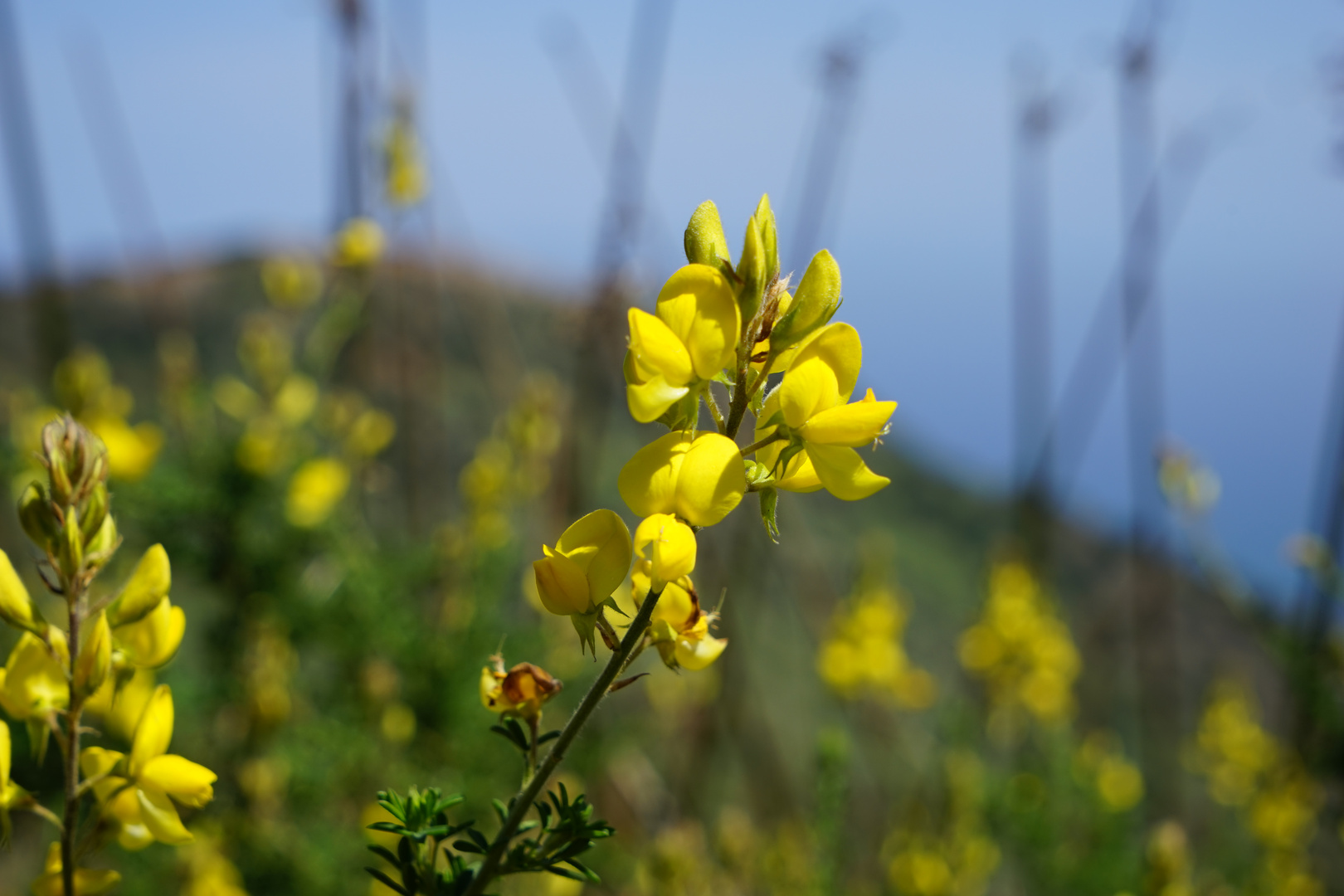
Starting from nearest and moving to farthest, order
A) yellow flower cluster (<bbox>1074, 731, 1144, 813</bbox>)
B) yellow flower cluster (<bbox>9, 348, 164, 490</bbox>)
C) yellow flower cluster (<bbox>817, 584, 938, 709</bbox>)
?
yellow flower cluster (<bbox>9, 348, 164, 490</bbox>)
yellow flower cluster (<bbox>817, 584, 938, 709</bbox>)
yellow flower cluster (<bbox>1074, 731, 1144, 813</bbox>)

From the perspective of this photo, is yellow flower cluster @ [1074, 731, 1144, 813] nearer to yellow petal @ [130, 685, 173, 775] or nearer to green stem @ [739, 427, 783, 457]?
green stem @ [739, 427, 783, 457]

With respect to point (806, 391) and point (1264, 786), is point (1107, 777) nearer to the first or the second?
point (1264, 786)

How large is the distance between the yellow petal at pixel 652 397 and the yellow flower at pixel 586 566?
71 mm

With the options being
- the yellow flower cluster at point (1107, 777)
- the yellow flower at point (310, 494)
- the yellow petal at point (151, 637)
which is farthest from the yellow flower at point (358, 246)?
the yellow flower cluster at point (1107, 777)

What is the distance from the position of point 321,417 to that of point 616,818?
1.37 m

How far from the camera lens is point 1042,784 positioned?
2.46 meters

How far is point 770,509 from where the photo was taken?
21.7 inches

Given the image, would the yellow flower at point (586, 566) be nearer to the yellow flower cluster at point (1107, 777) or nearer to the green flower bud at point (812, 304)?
the green flower bud at point (812, 304)

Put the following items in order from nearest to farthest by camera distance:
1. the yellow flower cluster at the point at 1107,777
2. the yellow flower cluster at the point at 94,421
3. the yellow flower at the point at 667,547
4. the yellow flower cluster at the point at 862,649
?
the yellow flower at the point at 667,547 < the yellow flower cluster at the point at 94,421 < the yellow flower cluster at the point at 862,649 < the yellow flower cluster at the point at 1107,777

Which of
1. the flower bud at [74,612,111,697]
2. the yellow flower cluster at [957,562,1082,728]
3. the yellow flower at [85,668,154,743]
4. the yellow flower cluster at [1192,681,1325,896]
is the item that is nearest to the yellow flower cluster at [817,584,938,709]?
the yellow flower cluster at [957,562,1082,728]

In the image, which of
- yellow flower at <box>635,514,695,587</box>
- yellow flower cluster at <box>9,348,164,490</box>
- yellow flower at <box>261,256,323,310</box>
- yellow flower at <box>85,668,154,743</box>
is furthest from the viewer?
yellow flower at <box>261,256,323,310</box>

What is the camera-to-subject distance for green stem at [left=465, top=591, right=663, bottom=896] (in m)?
0.50

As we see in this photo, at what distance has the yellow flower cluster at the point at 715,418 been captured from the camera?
514 mm

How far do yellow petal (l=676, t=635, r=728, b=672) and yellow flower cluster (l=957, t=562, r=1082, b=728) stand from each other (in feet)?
7.87
